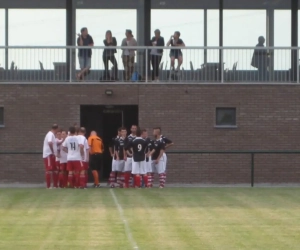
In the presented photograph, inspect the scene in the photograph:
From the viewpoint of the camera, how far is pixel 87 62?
32.6 m

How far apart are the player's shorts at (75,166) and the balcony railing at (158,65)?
480cm

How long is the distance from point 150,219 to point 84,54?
14949 millimetres

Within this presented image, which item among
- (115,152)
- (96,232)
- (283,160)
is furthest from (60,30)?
(96,232)

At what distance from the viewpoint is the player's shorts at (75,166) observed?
92.4 feet

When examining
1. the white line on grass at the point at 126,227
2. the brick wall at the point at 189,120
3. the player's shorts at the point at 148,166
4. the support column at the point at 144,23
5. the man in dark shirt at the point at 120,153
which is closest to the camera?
the white line on grass at the point at 126,227

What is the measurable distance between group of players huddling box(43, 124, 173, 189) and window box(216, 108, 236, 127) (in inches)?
138

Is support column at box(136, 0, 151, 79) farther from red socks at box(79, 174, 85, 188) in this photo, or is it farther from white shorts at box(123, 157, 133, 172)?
red socks at box(79, 174, 85, 188)

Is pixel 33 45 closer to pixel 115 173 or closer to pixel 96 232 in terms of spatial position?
pixel 115 173

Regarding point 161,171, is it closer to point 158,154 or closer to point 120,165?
Answer: point 158,154

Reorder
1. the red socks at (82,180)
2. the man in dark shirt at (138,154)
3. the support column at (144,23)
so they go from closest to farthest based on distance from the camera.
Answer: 1. the man in dark shirt at (138,154)
2. the red socks at (82,180)
3. the support column at (144,23)

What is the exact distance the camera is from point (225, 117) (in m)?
32.6

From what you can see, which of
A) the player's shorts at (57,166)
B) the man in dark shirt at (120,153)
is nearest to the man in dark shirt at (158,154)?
the man in dark shirt at (120,153)

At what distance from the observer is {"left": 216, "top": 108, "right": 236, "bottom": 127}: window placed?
32531 mm

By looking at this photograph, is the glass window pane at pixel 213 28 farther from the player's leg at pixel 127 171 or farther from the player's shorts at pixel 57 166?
the player's shorts at pixel 57 166
